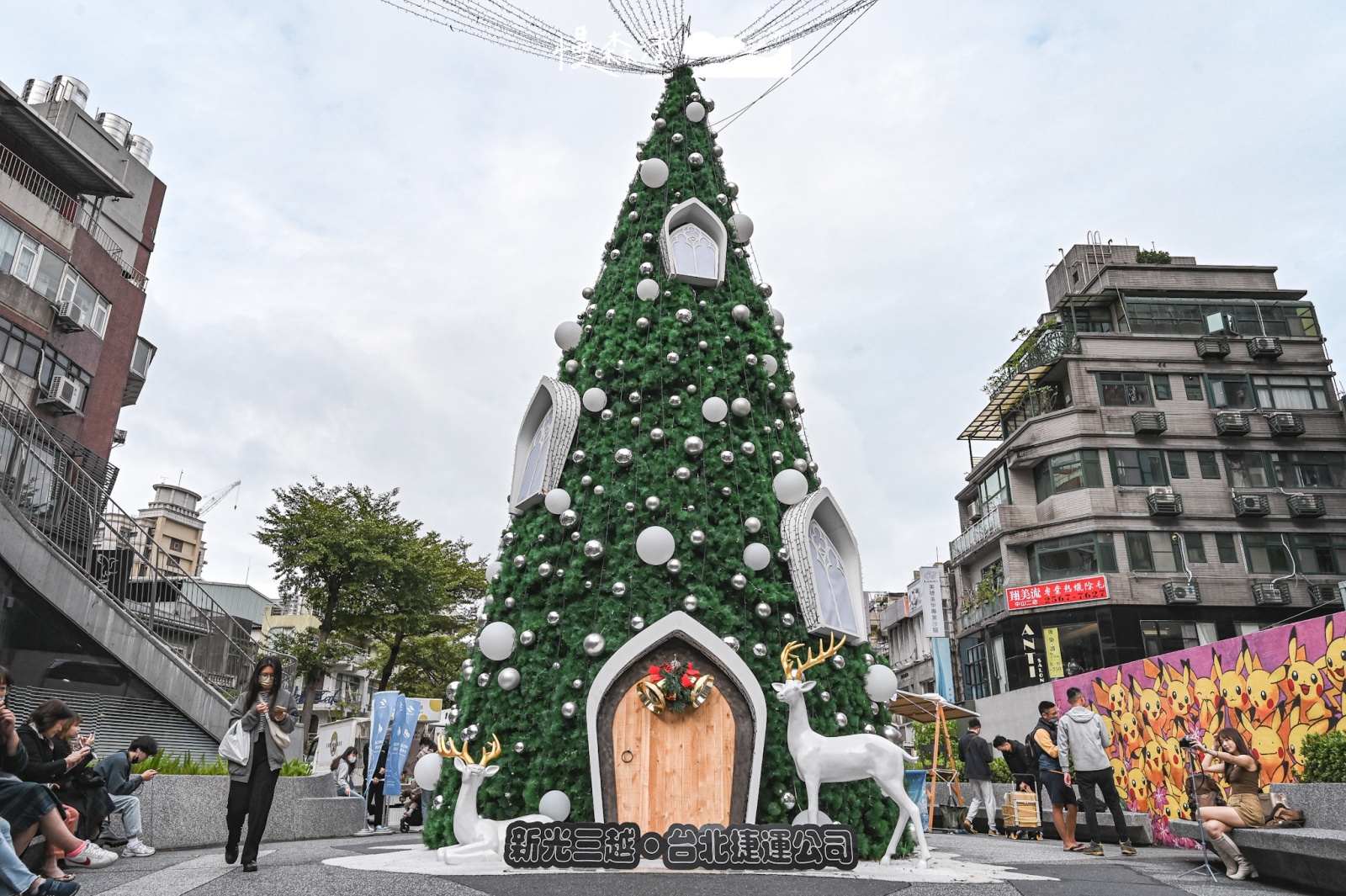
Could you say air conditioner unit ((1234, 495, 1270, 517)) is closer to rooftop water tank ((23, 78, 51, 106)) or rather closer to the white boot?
the white boot

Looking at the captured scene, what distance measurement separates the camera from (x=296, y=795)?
11695 millimetres

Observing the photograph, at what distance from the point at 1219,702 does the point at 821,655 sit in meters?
5.47

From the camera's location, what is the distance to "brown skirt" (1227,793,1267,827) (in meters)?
7.10

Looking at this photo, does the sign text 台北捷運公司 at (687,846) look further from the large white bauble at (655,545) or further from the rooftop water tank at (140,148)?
the rooftop water tank at (140,148)

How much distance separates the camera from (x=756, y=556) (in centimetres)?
884

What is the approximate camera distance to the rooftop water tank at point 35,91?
88.3ft

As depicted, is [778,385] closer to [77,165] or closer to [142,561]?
[142,561]

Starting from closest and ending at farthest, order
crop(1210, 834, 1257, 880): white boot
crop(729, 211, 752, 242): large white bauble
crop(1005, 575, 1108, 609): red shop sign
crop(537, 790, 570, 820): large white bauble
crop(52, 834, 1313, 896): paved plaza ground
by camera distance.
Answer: crop(52, 834, 1313, 896): paved plaza ground, crop(1210, 834, 1257, 880): white boot, crop(537, 790, 570, 820): large white bauble, crop(729, 211, 752, 242): large white bauble, crop(1005, 575, 1108, 609): red shop sign

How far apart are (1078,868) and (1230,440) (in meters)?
30.5

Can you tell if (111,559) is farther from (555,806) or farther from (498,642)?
(555,806)

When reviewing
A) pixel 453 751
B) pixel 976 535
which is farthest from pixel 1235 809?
pixel 976 535

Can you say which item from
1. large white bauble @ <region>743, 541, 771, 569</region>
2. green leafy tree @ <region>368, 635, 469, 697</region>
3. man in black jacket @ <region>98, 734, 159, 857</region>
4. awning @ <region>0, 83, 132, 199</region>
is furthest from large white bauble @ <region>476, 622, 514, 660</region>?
green leafy tree @ <region>368, 635, 469, 697</region>

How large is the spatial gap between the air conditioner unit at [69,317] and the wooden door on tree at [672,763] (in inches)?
802

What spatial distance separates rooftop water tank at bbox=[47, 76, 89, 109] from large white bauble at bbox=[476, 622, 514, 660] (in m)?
28.0
